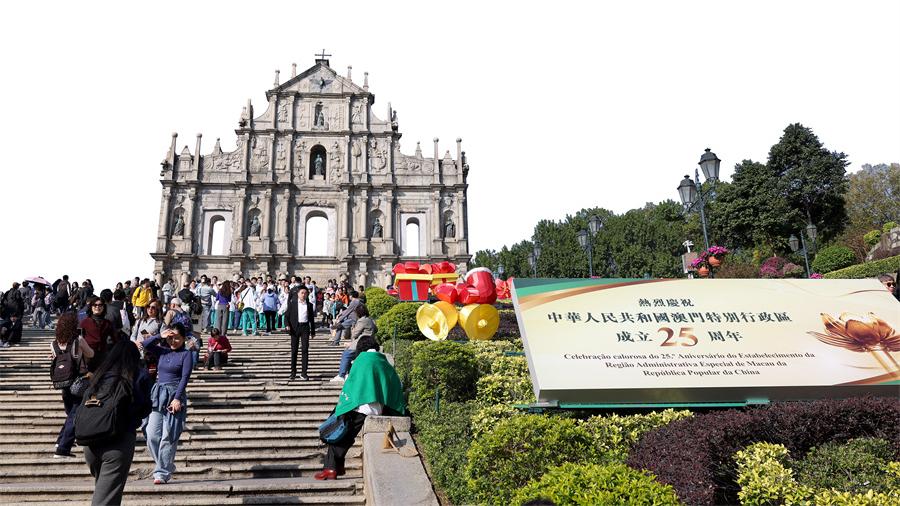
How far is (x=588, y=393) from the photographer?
588 cm

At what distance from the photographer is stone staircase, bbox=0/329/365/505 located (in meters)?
5.70

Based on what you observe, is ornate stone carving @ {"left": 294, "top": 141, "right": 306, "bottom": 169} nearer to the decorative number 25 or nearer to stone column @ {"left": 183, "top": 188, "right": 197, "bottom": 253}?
stone column @ {"left": 183, "top": 188, "right": 197, "bottom": 253}

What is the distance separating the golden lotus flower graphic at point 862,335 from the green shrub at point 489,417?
3.67 m

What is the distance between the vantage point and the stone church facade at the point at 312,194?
107 ft

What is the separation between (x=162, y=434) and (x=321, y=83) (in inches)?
Answer: 1308

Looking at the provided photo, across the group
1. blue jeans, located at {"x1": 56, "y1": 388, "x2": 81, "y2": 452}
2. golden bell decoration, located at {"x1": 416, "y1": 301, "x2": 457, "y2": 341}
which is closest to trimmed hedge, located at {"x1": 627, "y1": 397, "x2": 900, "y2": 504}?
golden bell decoration, located at {"x1": 416, "y1": 301, "x2": 457, "y2": 341}

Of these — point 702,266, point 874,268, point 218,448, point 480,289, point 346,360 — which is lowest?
point 218,448

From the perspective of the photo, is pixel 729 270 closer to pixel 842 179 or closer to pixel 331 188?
pixel 842 179

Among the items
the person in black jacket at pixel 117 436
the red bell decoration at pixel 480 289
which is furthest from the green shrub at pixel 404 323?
the person in black jacket at pixel 117 436

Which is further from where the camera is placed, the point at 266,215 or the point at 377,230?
the point at 377,230

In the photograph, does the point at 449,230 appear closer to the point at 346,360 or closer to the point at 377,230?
the point at 377,230

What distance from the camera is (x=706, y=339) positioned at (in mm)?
6531

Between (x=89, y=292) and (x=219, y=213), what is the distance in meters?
19.0

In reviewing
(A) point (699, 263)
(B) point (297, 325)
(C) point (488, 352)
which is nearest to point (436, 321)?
(C) point (488, 352)
